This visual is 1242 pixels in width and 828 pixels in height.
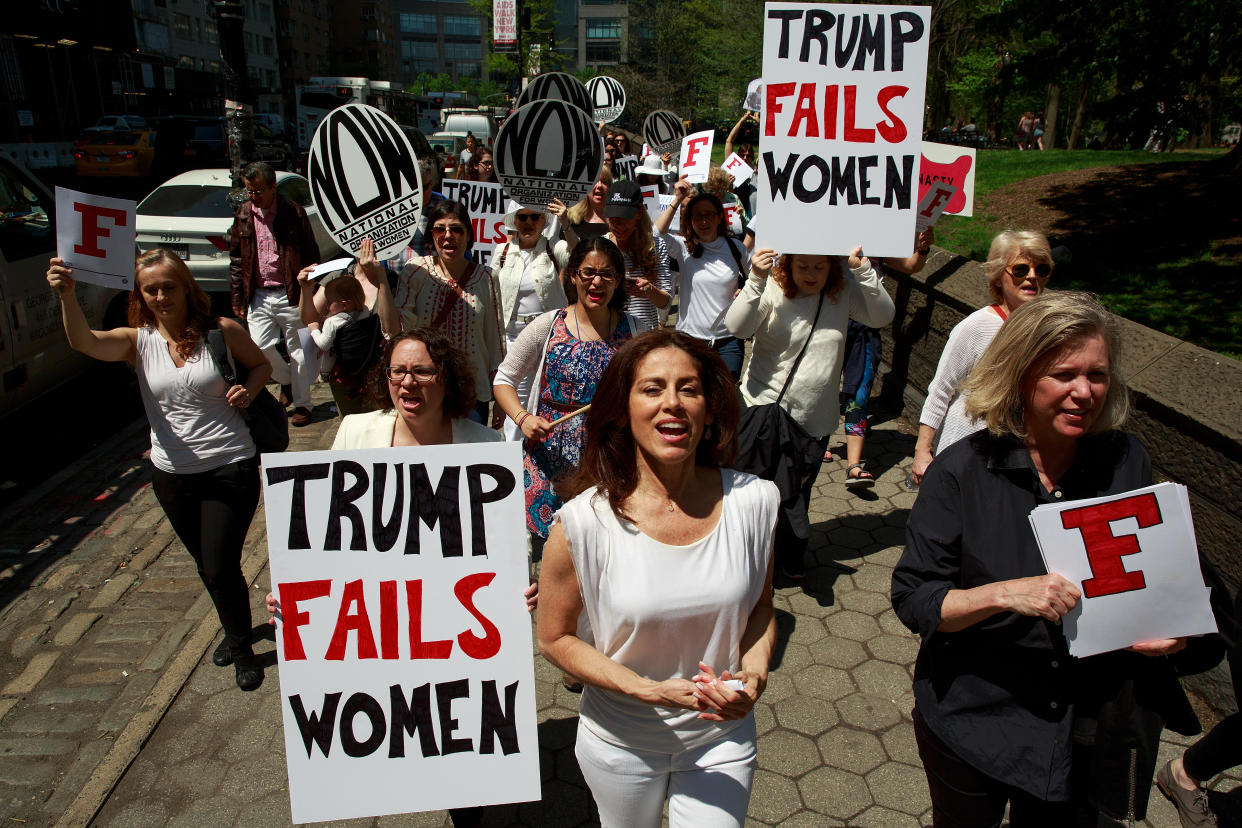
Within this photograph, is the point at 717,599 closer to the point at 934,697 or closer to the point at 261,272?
the point at 934,697

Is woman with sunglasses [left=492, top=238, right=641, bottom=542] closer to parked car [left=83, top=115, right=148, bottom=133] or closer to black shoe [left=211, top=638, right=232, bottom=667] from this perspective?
black shoe [left=211, top=638, right=232, bottom=667]

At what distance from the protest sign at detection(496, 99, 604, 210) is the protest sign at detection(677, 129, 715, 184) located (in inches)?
141

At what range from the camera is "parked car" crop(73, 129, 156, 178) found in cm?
2672

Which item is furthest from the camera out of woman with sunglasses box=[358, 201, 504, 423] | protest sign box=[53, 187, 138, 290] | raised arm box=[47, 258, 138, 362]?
woman with sunglasses box=[358, 201, 504, 423]

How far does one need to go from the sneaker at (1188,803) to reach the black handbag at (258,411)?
372cm

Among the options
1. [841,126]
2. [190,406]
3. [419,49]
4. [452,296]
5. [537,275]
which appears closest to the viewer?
[190,406]

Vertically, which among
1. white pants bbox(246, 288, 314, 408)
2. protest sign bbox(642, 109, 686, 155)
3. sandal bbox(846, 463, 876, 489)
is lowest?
sandal bbox(846, 463, 876, 489)

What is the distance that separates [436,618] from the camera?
2.36 metres

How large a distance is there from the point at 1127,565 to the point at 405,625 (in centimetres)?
183

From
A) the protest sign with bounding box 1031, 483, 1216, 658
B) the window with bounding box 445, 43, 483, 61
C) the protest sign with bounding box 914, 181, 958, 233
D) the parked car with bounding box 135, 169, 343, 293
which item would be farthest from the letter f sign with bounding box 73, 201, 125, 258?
the window with bounding box 445, 43, 483, 61

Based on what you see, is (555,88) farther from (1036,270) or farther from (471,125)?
(471,125)

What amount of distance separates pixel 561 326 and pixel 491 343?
1286 millimetres

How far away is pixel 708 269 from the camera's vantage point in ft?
19.2

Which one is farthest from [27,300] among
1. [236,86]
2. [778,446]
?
[778,446]
